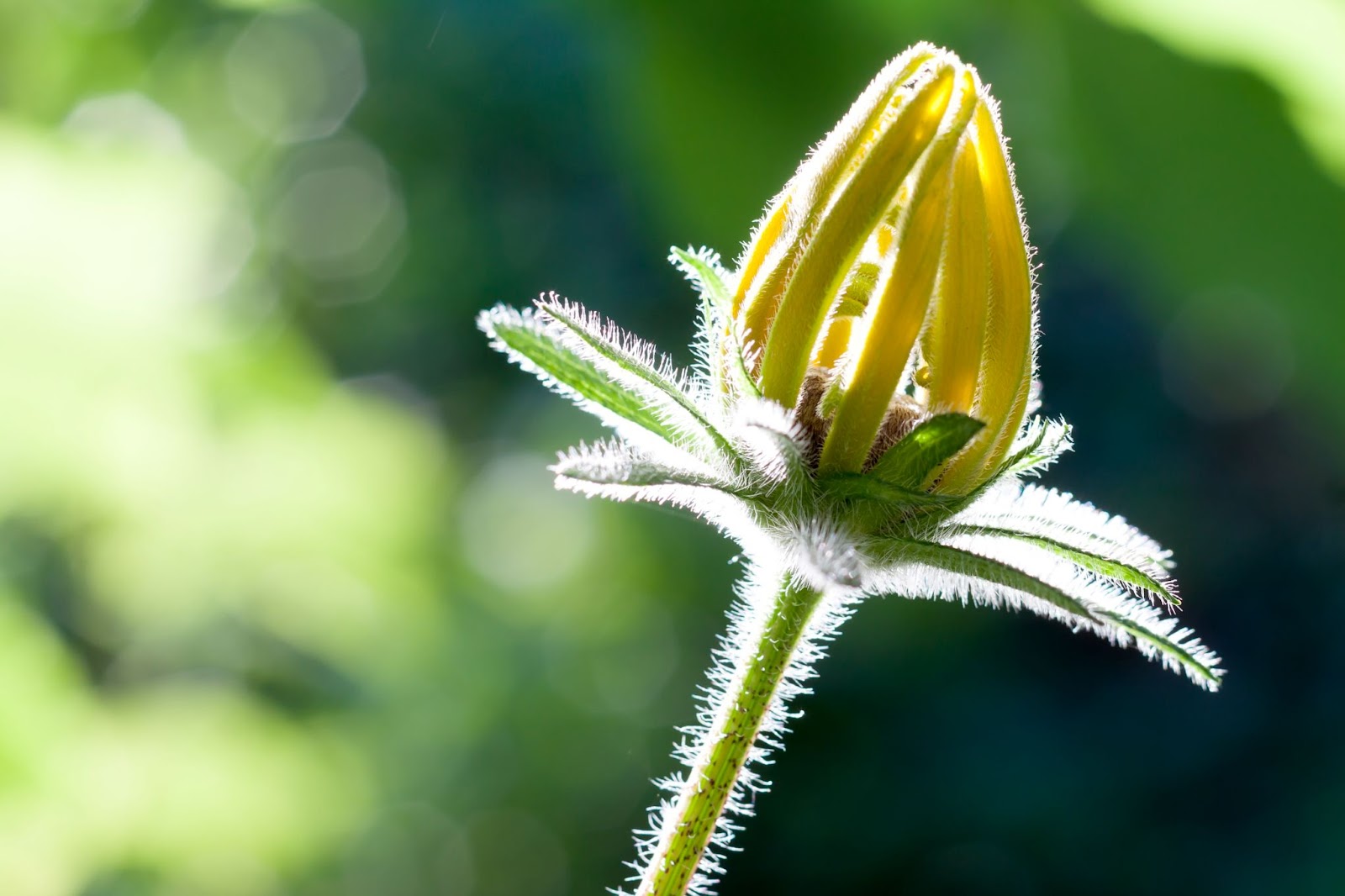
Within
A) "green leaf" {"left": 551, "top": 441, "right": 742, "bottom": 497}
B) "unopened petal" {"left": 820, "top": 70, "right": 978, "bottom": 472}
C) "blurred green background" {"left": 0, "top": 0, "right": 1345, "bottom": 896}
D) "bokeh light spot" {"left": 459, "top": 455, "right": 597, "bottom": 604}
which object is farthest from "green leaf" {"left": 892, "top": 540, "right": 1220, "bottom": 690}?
"bokeh light spot" {"left": 459, "top": 455, "right": 597, "bottom": 604}

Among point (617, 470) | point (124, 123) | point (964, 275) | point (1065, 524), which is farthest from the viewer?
point (124, 123)

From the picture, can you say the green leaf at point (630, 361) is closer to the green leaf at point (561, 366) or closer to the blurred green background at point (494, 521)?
the green leaf at point (561, 366)

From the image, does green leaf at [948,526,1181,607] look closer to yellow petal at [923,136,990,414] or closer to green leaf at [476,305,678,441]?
yellow petal at [923,136,990,414]

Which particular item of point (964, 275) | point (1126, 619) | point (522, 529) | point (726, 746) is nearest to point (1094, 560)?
point (1126, 619)

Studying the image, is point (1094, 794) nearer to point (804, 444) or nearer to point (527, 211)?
point (527, 211)

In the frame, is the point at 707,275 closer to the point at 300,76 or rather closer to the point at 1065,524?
the point at 1065,524

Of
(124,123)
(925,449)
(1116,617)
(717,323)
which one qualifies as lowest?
(1116,617)

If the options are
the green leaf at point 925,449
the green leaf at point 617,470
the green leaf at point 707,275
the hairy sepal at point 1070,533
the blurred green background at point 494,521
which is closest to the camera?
the green leaf at point 617,470

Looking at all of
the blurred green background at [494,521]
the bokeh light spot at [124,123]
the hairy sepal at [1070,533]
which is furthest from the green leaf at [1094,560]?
the bokeh light spot at [124,123]
